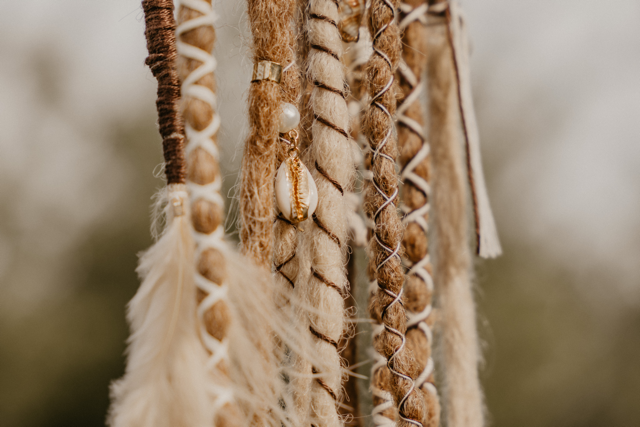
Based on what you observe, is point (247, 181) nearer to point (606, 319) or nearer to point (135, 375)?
point (135, 375)

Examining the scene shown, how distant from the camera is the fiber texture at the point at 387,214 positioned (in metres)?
0.27

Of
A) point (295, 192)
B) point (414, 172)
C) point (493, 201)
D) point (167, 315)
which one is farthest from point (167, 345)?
point (493, 201)

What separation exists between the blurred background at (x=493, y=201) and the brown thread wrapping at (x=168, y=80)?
1.05 ft

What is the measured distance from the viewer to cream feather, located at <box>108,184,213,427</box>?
209mm

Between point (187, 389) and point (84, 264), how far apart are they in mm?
416

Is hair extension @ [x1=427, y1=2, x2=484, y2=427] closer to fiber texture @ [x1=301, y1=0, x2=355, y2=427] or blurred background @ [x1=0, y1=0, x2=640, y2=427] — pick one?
fiber texture @ [x1=301, y1=0, x2=355, y2=427]

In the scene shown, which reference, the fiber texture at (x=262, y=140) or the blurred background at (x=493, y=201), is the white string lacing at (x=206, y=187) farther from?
the blurred background at (x=493, y=201)

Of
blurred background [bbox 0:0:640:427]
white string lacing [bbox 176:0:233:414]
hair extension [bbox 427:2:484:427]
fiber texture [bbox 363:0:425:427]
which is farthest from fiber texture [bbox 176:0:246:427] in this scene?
blurred background [bbox 0:0:640:427]

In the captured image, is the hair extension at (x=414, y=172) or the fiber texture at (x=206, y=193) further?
the hair extension at (x=414, y=172)

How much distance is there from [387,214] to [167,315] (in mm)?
159

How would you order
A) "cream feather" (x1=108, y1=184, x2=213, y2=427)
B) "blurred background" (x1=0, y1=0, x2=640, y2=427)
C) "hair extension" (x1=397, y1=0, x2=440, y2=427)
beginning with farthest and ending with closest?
"blurred background" (x1=0, y1=0, x2=640, y2=427), "hair extension" (x1=397, y1=0, x2=440, y2=427), "cream feather" (x1=108, y1=184, x2=213, y2=427)

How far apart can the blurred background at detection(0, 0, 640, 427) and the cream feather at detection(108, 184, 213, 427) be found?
0.35 meters

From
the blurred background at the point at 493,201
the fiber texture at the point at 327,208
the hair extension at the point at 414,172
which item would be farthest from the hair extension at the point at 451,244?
the blurred background at the point at 493,201

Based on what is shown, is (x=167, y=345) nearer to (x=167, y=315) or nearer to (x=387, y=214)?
(x=167, y=315)
